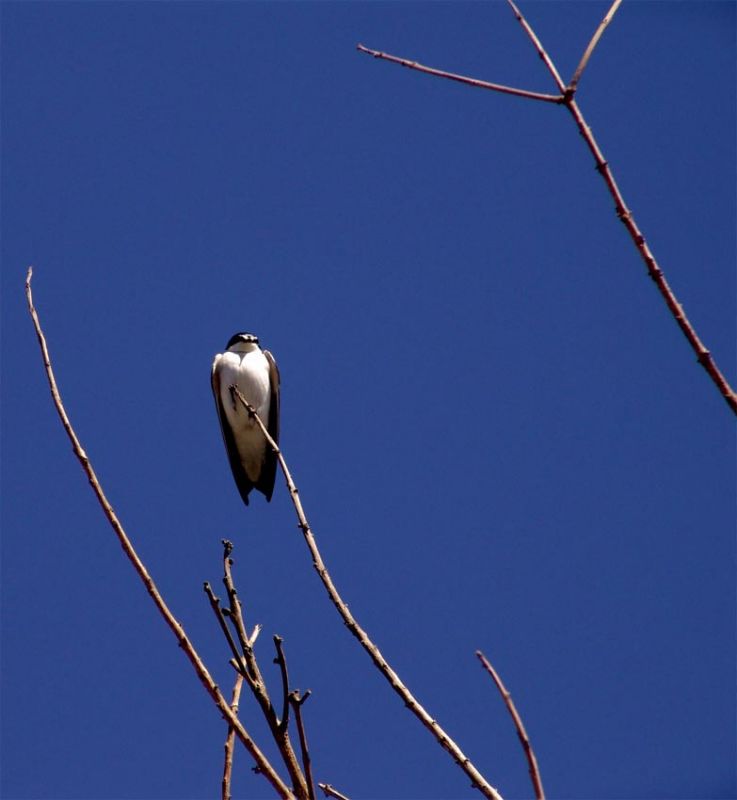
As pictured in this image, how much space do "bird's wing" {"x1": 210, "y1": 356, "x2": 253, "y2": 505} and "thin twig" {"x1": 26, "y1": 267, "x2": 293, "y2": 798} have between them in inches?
354

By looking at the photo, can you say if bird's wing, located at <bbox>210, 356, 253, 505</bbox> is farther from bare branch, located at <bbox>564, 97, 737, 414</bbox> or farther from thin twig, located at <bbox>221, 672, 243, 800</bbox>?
bare branch, located at <bbox>564, 97, 737, 414</bbox>

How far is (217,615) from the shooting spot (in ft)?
8.23

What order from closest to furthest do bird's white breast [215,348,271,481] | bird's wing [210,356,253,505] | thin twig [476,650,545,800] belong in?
thin twig [476,650,545,800] → bird's white breast [215,348,271,481] → bird's wing [210,356,253,505]

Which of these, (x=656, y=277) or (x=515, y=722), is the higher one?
(x=656, y=277)

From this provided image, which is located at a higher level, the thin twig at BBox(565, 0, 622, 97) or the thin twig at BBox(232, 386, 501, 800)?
the thin twig at BBox(565, 0, 622, 97)

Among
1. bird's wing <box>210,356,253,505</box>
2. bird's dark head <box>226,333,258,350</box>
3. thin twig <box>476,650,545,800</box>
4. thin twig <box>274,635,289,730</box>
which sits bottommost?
thin twig <box>476,650,545,800</box>

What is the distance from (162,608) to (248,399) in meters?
9.08

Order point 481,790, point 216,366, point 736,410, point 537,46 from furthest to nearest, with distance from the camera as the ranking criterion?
1. point 216,366
2. point 481,790
3. point 537,46
4. point 736,410

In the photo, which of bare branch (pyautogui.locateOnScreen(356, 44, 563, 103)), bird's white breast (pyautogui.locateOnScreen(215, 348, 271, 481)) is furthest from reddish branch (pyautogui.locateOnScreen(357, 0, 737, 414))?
bird's white breast (pyautogui.locateOnScreen(215, 348, 271, 481))

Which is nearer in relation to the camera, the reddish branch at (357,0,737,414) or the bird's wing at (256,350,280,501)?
the reddish branch at (357,0,737,414)

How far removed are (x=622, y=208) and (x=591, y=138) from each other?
5.7 inches

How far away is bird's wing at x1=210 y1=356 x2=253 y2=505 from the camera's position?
11617 mm

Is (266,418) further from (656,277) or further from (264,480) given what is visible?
(656,277)

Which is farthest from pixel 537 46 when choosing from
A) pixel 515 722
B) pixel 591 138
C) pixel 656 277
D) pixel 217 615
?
pixel 217 615
